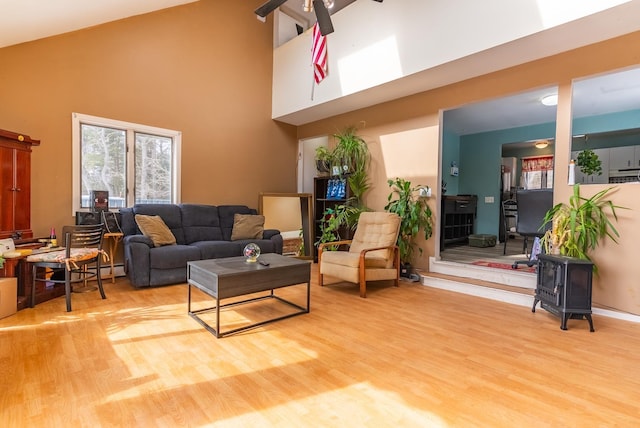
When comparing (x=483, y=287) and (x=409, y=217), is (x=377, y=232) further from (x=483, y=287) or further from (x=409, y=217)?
(x=483, y=287)

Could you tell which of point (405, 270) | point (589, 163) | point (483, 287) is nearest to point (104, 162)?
point (405, 270)

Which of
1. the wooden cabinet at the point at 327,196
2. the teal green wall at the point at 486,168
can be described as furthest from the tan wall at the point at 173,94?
the teal green wall at the point at 486,168

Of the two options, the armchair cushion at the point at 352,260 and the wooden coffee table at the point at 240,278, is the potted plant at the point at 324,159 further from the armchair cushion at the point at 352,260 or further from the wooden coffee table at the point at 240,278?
the wooden coffee table at the point at 240,278

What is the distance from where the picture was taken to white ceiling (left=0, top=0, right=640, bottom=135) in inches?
128

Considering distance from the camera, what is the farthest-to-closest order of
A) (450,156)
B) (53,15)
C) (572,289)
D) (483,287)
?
(450,156) → (483,287) → (53,15) → (572,289)

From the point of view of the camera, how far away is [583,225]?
3.07 meters

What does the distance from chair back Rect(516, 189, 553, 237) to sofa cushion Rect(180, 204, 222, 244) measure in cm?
442

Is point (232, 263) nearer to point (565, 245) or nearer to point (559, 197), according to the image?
point (565, 245)

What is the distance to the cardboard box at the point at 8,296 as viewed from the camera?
2779 mm

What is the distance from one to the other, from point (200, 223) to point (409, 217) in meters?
3.16

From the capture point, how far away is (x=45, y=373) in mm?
1925

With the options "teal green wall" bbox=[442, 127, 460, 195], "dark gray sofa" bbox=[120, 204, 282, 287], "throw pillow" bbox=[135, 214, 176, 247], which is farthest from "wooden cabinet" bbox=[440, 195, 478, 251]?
"throw pillow" bbox=[135, 214, 176, 247]

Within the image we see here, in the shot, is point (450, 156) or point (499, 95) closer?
point (499, 95)

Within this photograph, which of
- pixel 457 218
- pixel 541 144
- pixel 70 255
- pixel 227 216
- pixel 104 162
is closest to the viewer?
pixel 70 255
